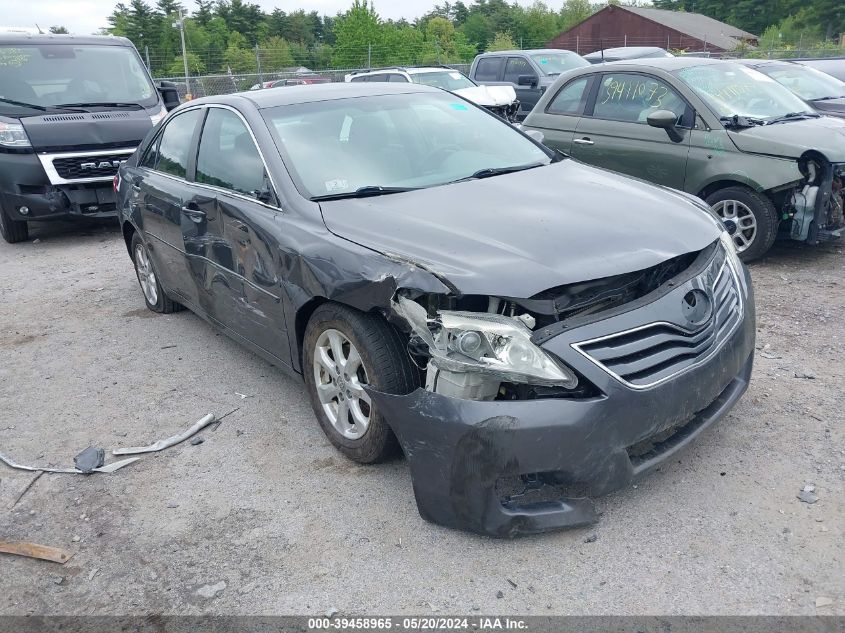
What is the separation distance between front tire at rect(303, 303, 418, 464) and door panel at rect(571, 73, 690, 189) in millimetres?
4240

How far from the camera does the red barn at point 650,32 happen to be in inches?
2128

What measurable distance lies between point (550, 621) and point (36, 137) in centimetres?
785

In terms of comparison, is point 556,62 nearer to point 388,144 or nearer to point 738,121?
point 738,121

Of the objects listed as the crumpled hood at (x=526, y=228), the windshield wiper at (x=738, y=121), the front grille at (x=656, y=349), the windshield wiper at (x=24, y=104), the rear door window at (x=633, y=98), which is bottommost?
the front grille at (x=656, y=349)

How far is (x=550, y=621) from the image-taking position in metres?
2.44

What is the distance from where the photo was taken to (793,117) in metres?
6.39

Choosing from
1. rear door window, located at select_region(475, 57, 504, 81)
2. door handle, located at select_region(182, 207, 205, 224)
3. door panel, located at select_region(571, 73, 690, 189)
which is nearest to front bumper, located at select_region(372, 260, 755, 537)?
door handle, located at select_region(182, 207, 205, 224)

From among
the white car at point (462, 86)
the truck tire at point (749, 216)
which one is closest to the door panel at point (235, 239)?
the truck tire at point (749, 216)

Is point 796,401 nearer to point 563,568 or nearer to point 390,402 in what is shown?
point 563,568

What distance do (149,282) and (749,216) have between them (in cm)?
497

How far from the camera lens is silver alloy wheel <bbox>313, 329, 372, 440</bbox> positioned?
326 centimetres

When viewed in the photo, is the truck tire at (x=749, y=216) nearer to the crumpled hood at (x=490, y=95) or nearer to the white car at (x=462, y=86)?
the white car at (x=462, y=86)

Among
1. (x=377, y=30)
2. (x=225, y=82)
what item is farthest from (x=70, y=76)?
(x=377, y=30)

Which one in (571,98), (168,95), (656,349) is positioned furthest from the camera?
(168,95)
